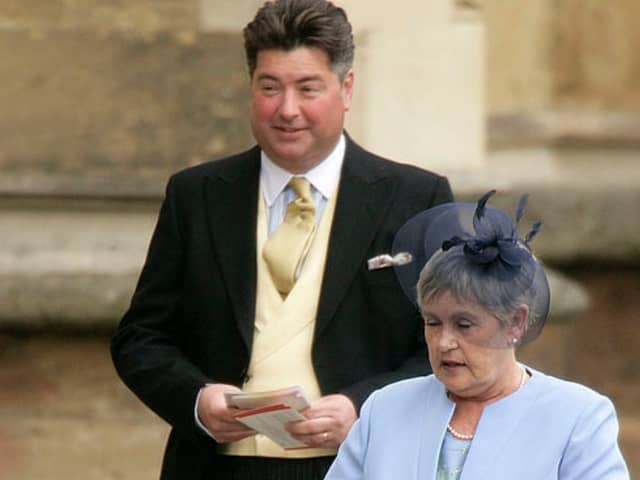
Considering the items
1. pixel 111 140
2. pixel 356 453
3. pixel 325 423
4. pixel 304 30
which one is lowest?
pixel 111 140

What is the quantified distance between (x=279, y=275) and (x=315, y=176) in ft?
0.73

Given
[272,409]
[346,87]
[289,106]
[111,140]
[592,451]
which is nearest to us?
[592,451]

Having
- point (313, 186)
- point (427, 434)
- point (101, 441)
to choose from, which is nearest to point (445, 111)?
point (101, 441)

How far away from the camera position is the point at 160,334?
4.88 meters

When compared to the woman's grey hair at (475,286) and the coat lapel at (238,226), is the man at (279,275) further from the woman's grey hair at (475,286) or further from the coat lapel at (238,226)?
the woman's grey hair at (475,286)

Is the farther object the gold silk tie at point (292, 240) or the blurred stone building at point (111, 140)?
the blurred stone building at point (111, 140)

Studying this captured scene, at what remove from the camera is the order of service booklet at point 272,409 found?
4418 millimetres

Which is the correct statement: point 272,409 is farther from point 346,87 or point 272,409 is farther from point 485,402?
point 346,87

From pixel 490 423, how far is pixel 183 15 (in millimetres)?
3503

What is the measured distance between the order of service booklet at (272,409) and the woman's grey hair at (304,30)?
2.28 feet

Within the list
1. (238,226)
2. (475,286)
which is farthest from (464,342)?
(238,226)

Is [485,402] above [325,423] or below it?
above

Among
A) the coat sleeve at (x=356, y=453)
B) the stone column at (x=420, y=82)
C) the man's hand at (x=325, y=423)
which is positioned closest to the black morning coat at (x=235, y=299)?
the man's hand at (x=325, y=423)

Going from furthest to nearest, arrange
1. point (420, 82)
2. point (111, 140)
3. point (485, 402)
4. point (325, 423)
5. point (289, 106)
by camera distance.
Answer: point (420, 82) < point (111, 140) < point (289, 106) < point (325, 423) < point (485, 402)
